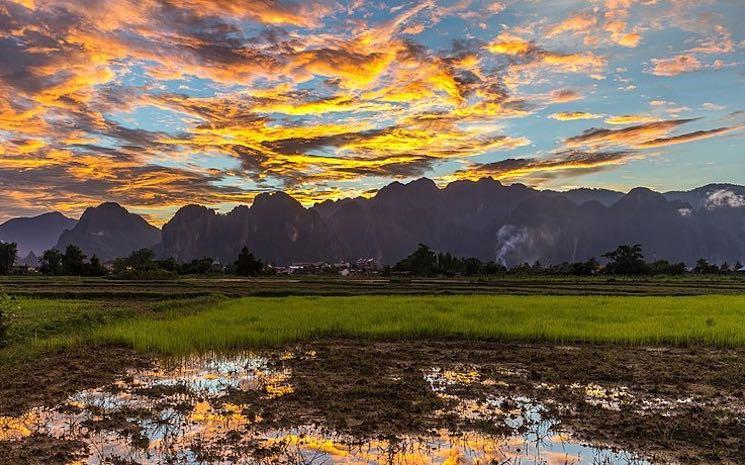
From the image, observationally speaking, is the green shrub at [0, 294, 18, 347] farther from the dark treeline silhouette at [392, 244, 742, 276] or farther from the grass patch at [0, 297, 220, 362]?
the dark treeline silhouette at [392, 244, 742, 276]

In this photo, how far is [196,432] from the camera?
516cm

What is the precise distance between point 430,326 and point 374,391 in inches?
246

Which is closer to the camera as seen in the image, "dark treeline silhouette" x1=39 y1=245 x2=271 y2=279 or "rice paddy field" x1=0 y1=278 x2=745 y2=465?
"rice paddy field" x1=0 y1=278 x2=745 y2=465

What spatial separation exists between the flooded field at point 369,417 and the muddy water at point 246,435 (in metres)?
0.02

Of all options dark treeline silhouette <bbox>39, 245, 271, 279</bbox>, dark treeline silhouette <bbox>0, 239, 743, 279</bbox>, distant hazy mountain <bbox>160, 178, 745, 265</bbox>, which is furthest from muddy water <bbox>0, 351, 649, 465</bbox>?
distant hazy mountain <bbox>160, 178, 745, 265</bbox>

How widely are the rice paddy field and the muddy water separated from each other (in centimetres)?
2

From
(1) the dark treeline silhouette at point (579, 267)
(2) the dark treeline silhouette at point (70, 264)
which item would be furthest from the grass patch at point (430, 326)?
(1) the dark treeline silhouette at point (579, 267)

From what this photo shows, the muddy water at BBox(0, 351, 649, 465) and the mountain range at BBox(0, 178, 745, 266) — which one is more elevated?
the mountain range at BBox(0, 178, 745, 266)

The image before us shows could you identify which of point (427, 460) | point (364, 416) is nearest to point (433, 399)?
point (364, 416)

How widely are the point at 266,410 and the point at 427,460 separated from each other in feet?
7.42

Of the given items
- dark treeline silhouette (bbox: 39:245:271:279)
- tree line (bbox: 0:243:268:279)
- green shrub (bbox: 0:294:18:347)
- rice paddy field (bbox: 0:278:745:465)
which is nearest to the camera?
rice paddy field (bbox: 0:278:745:465)

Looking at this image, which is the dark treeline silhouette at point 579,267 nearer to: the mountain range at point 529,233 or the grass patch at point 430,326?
the grass patch at point 430,326

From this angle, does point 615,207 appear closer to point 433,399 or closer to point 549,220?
point 549,220

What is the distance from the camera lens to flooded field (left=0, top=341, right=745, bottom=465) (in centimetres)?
461
